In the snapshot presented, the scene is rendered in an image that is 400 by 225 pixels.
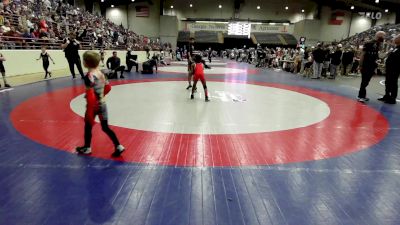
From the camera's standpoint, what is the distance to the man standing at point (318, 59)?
45.2 feet

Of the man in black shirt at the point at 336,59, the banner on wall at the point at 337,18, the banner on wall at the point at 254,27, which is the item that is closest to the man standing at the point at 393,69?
the man in black shirt at the point at 336,59

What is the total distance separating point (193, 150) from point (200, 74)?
3.69 m

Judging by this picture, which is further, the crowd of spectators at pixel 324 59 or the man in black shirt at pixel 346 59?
the man in black shirt at pixel 346 59

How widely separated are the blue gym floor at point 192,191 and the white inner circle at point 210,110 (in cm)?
155

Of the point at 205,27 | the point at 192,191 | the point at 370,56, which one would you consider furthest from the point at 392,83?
the point at 205,27

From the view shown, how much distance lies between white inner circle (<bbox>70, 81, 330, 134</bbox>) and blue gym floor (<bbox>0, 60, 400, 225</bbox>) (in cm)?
155

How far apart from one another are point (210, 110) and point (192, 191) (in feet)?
12.0

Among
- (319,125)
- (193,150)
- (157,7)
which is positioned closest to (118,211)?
(193,150)

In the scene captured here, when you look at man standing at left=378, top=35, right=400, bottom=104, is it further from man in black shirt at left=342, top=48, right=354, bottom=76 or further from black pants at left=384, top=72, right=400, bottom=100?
man in black shirt at left=342, top=48, right=354, bottom=76

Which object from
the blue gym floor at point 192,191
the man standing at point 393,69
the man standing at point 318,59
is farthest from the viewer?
the man standing at point 318,59

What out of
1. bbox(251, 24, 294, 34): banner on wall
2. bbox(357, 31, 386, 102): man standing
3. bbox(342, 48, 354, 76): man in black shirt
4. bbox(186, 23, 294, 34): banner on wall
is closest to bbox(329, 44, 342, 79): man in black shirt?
bbox(342, 48, 354, 76): man in black shirt

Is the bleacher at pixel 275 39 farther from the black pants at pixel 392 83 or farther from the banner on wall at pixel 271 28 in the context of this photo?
the black pants at pixel 392 83

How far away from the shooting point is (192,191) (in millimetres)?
2896

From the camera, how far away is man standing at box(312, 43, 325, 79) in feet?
45.2
